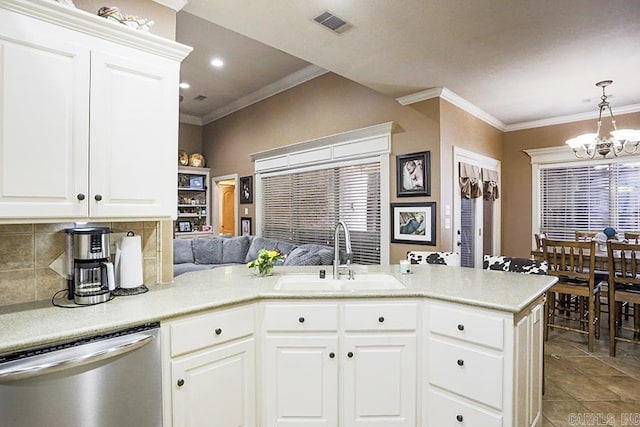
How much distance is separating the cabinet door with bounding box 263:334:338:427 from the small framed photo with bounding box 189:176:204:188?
19.3 feet

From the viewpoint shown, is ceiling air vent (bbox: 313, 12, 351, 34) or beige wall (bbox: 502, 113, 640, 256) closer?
ceiling air vent (bbox: 313, 12, 351, 34)

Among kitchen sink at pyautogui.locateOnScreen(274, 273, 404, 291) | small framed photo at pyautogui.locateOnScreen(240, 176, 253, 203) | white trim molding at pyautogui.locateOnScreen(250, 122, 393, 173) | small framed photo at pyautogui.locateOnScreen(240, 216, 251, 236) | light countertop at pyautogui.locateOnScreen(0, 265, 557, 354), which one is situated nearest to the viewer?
light countertop at pyautogui.locateOnScreen(0, 265, 557, 354)

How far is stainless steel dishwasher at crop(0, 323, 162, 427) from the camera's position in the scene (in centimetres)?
128

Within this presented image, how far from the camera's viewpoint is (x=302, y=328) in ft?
6.54

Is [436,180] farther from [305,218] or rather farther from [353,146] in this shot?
[305,218]

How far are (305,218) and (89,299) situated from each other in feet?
12.3

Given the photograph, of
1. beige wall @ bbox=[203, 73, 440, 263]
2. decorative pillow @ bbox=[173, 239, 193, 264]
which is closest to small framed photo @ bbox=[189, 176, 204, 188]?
beige wall @ bbox=[203, 73, 440, 263]

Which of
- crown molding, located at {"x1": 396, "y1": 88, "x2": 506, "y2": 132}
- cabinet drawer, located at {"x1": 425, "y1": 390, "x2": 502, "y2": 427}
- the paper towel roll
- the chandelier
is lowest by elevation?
cabinet drawer, located at {"x1": 425, "y1": 390, "x2": 502, "y2": 427}

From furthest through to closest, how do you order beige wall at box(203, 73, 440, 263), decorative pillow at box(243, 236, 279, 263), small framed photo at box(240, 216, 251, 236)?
small framed photo at box(240, 216, 251, 236) < decorative pillow at box(243, 236, 279, 263) < beige wall at box(203, 73, 440, 263)

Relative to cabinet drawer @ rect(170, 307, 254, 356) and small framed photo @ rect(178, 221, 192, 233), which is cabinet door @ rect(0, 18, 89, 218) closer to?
cabinet drawer @ rect(170, 307, 254, 356)

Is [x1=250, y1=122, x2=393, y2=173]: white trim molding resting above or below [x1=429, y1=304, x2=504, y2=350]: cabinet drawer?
above

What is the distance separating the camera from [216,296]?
6.28 ft

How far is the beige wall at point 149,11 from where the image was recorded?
1.97 m

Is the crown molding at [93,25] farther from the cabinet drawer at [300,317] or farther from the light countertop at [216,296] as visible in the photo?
the cabinet drawer at [300,317]
